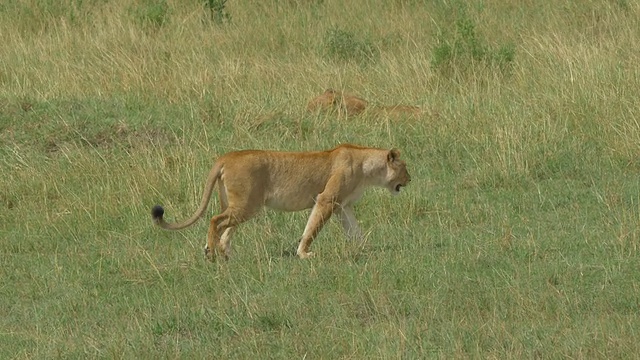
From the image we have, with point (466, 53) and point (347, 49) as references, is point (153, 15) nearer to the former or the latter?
point (347, 49)

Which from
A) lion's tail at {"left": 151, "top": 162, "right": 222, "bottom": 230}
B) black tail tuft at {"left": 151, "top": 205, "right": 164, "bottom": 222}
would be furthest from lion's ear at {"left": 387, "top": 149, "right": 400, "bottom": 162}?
black tail tuft at {"left": 151, "top": 205, "right": 164, "bottom": 222}

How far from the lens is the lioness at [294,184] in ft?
23.0

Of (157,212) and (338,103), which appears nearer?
(157,212)

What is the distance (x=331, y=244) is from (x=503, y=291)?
1.30m

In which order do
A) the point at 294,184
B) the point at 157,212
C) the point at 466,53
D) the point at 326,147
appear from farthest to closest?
the point at 466,53 → the point at 326,147 → the point at 294,184 → the point at 157,212

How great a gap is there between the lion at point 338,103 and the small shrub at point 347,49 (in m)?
1.95

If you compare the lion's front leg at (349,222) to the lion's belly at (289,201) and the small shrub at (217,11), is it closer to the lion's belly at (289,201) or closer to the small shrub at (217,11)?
the lion's belly at (289,201)

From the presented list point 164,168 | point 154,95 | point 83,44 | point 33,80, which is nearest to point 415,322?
point 164,168

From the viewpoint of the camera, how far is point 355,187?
7387 millimetres

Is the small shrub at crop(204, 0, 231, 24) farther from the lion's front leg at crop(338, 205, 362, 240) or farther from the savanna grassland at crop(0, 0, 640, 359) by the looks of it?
the lion's front leg at crop(338, 205, 362, 240)

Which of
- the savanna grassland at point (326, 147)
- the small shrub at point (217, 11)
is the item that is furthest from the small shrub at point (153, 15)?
the small shrub at point (217, 11)

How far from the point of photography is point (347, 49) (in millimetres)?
12117

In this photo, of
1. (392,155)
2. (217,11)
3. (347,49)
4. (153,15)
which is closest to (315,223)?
(392,155)

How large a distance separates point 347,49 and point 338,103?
2276mm
